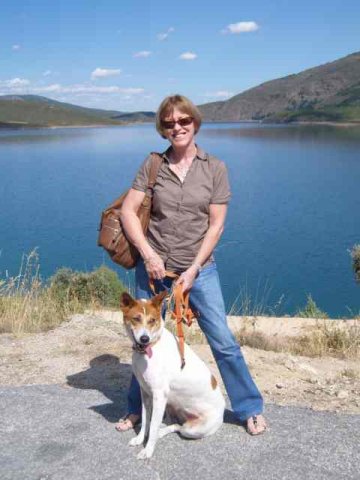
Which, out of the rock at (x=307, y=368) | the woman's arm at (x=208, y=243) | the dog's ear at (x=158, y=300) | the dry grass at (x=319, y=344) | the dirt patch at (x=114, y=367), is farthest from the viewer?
the dry grass at (x=319, y=344)

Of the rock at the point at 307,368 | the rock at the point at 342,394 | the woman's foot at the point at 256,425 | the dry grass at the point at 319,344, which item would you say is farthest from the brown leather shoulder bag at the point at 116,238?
the dry grass at the point at 319,344

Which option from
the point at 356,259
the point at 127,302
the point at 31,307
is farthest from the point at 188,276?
the point at 356,259

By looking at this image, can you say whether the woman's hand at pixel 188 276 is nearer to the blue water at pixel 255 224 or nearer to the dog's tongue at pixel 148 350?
the dog's tongue at pixel 148 350

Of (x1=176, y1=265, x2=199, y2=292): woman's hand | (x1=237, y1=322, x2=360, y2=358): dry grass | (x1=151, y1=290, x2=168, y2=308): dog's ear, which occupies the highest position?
(x1=176, y1=265, x2=199, y2=292): woman's hand

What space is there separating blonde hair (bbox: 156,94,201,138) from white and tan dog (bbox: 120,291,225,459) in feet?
4.08

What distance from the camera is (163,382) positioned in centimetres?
373

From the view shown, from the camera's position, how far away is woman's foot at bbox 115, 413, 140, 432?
4129 millimetres

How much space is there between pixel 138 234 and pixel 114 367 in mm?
2407

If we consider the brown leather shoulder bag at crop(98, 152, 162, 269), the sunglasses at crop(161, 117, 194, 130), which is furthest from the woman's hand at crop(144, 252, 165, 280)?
the sunglasses at crop(161, 117, 194, 130)

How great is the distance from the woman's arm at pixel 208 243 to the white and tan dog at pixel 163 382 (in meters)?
0.27

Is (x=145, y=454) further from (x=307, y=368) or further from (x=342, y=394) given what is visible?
(x=307, y=368)

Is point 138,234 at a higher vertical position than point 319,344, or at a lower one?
higher

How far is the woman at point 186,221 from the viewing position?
3828mm

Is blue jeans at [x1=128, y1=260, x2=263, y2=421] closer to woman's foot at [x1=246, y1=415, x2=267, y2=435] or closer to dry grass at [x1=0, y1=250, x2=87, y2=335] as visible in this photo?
woman's foot at [x1=246, y1=415, x2=267, y2=435]
